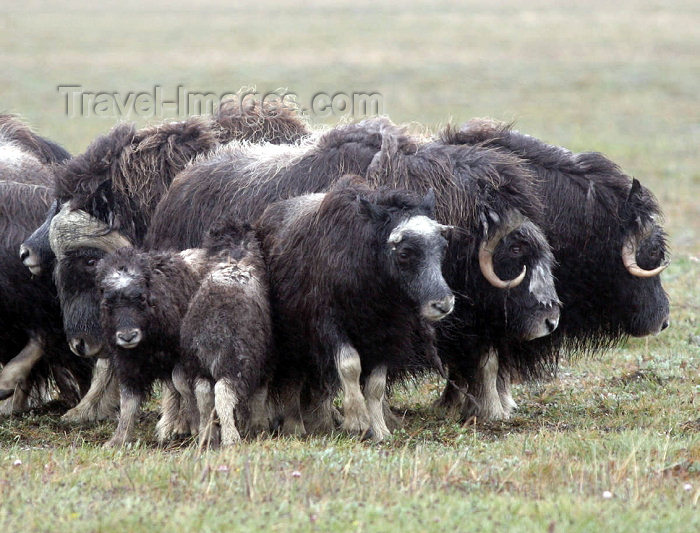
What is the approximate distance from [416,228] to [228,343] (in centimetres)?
112

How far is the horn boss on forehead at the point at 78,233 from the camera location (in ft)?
23.2

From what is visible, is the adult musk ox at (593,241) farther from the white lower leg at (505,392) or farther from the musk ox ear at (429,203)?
the musk ox ear at (429,203)

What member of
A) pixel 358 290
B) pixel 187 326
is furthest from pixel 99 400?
pixel 358 290

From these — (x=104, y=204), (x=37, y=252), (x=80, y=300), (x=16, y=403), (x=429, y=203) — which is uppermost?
(x=429, y=203)

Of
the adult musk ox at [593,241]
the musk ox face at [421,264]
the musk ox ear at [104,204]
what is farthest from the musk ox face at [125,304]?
the adult musk ox at [593,241]

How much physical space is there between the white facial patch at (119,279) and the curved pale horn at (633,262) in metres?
3.01

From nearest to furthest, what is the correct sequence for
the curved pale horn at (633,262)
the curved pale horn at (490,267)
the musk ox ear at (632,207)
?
the curved pale horn at (490,267) → the curved pale horn at (633,262) → the musk ox ear at (632,207)

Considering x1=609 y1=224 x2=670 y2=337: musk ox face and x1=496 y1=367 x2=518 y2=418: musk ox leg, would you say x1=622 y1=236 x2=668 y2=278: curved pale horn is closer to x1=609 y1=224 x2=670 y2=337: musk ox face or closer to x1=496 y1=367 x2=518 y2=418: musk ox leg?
x1=609 y1=224 x2=670 y2=337: musk ox face

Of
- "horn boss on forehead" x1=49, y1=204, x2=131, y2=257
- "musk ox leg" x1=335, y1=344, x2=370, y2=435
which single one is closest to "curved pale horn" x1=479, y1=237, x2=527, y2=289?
"musk ox leg" x1=335, y1=344, x2=370, y2=435

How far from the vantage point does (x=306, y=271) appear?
6.38 m

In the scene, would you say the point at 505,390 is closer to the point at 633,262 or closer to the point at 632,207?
the point at 633,262

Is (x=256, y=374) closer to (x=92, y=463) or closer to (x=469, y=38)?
(x=92, y=463)

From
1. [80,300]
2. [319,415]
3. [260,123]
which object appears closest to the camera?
[319,415]

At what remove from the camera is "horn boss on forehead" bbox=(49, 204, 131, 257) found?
7059 millimetres
